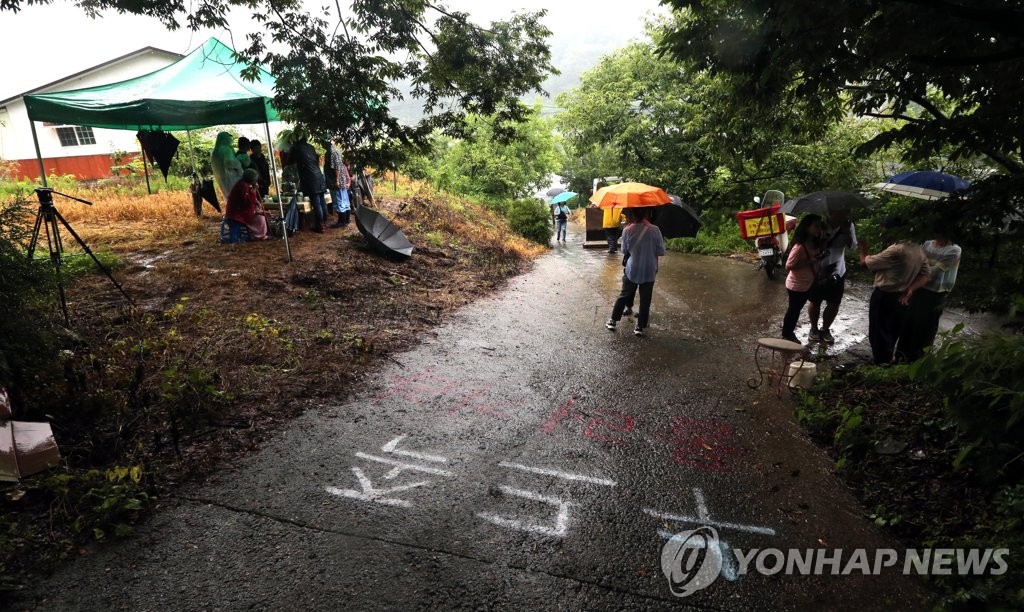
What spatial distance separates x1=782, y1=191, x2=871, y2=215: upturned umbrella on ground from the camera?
5.86 m

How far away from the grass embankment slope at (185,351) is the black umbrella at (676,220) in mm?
3551

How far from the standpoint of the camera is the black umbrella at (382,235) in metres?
9.28

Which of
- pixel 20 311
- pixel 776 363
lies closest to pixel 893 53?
→ pixel 776 363

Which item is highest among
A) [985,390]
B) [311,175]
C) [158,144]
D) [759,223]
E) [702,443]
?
[158,144]

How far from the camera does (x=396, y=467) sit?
3.69 metres

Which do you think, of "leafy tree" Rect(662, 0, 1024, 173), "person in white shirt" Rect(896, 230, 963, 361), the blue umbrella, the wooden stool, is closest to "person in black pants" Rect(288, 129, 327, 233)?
"leafy tree" Rect(662, 0, 1024, 173)

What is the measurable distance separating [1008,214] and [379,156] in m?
5.73

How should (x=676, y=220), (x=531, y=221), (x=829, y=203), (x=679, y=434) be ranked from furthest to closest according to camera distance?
1. (x=531, y=221)
2. (x=676, y=220)
3. (x=829, y=203)
4. (x=679, y=434)

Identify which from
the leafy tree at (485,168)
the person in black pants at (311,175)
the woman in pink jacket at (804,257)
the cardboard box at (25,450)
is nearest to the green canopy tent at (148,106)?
the person in black pants at (311,175)

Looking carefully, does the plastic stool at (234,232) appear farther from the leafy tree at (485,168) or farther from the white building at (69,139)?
the white building at (69,139)

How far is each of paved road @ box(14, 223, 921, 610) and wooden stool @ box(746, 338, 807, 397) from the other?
211 mm

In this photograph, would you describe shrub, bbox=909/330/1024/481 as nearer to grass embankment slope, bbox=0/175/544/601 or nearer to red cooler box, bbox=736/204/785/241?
grass embankment slope, bbox=0/175/544/601

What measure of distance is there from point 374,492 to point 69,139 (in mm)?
29056

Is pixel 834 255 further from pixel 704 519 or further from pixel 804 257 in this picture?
pixel 704 519
